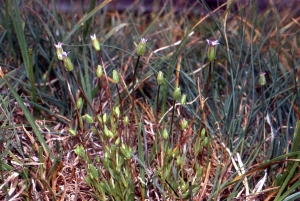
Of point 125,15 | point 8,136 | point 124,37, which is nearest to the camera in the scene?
point 8,136

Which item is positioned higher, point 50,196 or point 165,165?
point 165,165

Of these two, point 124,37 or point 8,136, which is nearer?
point 8,136

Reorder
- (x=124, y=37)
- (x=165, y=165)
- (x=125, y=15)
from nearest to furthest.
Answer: (x=165, y=165) → (x=124, y=37) → (x=125, y=15)

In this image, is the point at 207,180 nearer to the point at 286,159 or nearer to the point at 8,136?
the point at 286,159

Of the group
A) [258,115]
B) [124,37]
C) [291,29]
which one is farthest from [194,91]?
[291,29]

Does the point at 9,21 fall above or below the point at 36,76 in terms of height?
above

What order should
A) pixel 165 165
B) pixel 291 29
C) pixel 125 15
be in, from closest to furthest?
pixel 165 165, pixel 291 29, pixel 125 15

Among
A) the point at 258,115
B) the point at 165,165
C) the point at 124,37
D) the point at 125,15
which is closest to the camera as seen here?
the point at 165,165

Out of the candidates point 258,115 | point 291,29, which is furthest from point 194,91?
point 291,29

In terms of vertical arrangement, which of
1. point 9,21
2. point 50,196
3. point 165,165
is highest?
point 9,21

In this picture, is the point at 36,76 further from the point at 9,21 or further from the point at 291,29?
the point at 291,29
